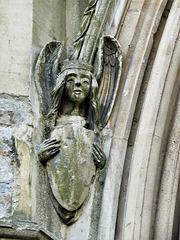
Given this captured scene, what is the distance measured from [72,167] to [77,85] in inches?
21.0

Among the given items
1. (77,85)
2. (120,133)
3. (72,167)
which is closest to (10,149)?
(72,167)

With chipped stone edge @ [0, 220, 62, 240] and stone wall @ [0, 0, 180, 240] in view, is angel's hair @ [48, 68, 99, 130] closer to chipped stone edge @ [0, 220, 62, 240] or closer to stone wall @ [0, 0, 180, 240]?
stone wall @ [0, 0, 180, 240]

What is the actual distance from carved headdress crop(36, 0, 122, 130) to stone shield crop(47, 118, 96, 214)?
14 cm

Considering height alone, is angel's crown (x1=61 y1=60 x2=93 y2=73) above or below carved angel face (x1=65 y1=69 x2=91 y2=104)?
above

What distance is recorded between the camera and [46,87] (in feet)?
19.6

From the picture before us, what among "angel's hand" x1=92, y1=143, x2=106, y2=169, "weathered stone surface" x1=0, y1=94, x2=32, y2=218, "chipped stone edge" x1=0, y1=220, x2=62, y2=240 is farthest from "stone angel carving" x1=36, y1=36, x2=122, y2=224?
"chipped stone edge" x1=0, y1=220, x2=62, y2=240

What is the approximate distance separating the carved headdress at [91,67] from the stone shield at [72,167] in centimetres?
14

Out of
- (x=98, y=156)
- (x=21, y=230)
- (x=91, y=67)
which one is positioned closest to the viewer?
(x=21, y=230)

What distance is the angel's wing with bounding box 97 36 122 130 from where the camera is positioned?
5.95 m

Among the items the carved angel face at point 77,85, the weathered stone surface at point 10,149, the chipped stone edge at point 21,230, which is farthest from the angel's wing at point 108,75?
the chipped stone edge at point 21,230

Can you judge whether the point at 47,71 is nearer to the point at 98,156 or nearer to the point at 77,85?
the point at 77,85

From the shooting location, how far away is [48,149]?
5734mm

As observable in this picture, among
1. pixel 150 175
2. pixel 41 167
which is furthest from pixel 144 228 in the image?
pixel 41 167

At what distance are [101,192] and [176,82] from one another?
2.80 ft
